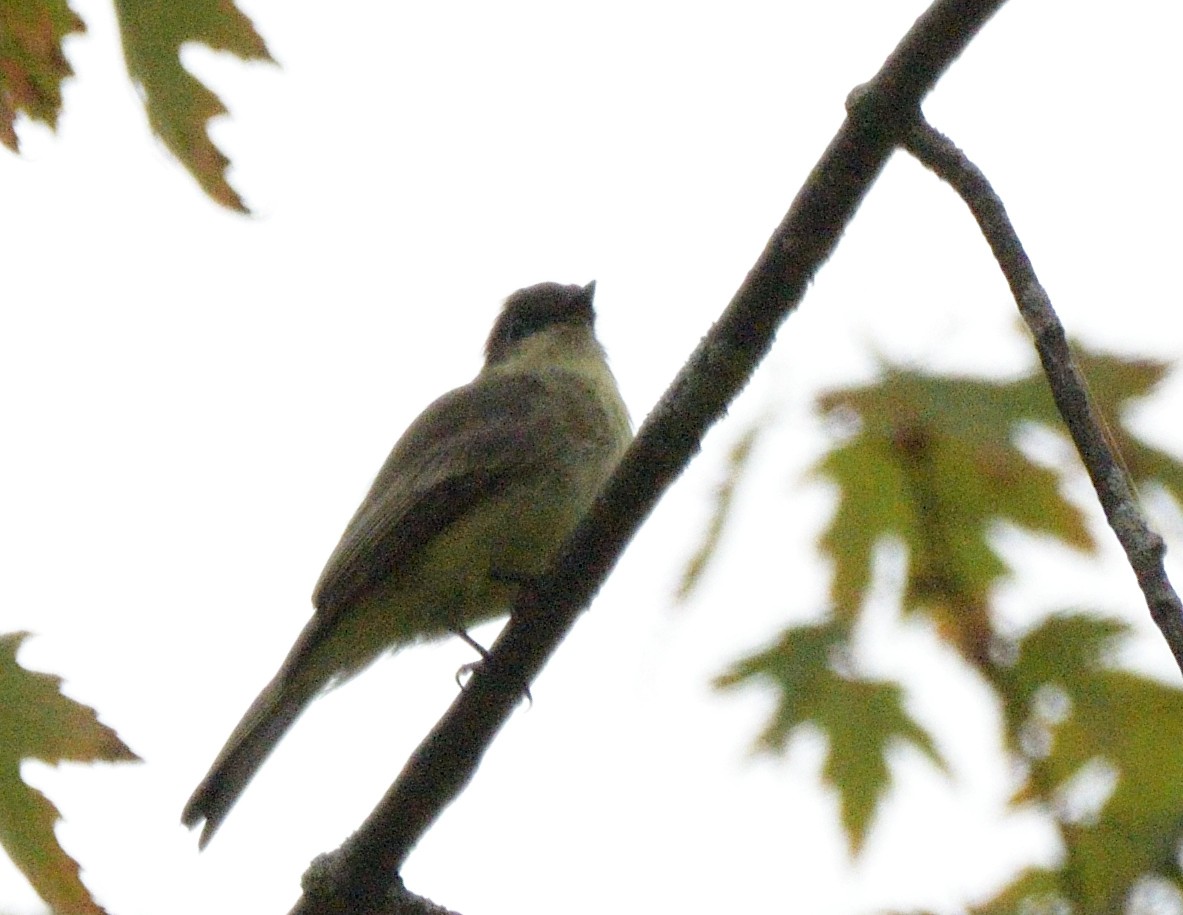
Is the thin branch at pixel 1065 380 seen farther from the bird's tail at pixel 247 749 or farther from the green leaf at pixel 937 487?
the bird's tail at pixel 247 749

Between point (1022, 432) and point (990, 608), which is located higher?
point (1022, 432)

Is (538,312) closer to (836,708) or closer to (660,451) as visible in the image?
(836,708)

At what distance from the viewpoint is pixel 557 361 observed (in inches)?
273

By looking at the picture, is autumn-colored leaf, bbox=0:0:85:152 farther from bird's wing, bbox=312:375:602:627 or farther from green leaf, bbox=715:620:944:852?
bird's wing, bbox=312:375:602:627

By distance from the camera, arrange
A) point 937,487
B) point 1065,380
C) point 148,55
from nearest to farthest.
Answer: point 1065,380, point 148,55, point 937,487

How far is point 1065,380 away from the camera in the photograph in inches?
105

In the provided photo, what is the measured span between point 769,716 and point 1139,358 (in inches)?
49.7

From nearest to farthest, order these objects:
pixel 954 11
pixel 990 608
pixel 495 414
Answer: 1. pixel 954 11
2. pixel 990 608
3. pixel 495 414

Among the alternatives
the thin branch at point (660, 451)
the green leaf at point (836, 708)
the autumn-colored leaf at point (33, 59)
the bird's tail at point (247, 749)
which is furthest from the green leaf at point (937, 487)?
the bird's tail at point (247, 749)

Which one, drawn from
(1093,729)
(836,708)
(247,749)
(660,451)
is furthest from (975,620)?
(247,749)

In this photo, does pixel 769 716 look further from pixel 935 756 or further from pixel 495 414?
pixel 495 414

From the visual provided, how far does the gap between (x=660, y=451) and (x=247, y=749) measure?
104 inches

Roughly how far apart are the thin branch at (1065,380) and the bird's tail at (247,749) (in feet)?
10.8

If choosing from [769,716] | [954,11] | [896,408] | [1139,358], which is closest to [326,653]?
[769,716]
